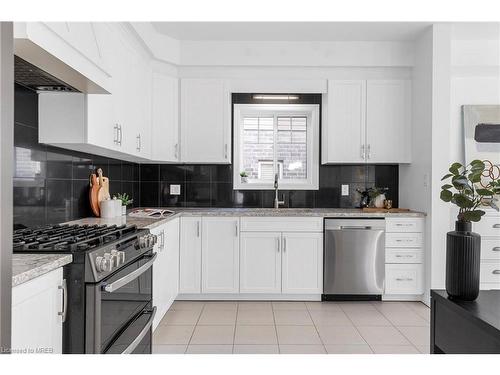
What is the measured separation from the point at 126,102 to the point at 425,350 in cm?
284

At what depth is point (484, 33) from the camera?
3.81 metres

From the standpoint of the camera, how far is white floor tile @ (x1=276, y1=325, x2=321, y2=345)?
2840mm

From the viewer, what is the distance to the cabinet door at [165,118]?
3.97 m

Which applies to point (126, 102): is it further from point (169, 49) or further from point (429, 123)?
point (429, 123)

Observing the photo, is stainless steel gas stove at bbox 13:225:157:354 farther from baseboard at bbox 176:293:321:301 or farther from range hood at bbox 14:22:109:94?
baseboard at bbox 176:293:321:301

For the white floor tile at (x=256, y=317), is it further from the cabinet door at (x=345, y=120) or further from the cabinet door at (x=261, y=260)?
the cabinet door at (x=345, y=120)

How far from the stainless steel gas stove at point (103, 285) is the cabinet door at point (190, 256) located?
4.75 ft

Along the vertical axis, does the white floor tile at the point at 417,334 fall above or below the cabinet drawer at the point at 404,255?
below

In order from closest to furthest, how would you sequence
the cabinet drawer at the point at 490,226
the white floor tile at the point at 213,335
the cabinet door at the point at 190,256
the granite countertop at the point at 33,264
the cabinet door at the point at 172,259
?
the granite countertop at the point at 33,264 → the white floor tile at the point at 213,335 → the cabinet door at the point at 172,259 → the cabinet drawer at the point at 490,226 → the cabinet door at the point at 190,256

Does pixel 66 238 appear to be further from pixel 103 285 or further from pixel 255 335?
pixel 255 335

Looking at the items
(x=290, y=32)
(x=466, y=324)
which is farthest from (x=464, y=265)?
(x=290, y=32)

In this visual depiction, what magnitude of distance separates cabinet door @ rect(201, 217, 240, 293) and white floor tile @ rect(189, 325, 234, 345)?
696 millimetres

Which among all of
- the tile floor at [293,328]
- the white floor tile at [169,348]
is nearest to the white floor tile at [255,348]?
the tile floor at [293,328]
